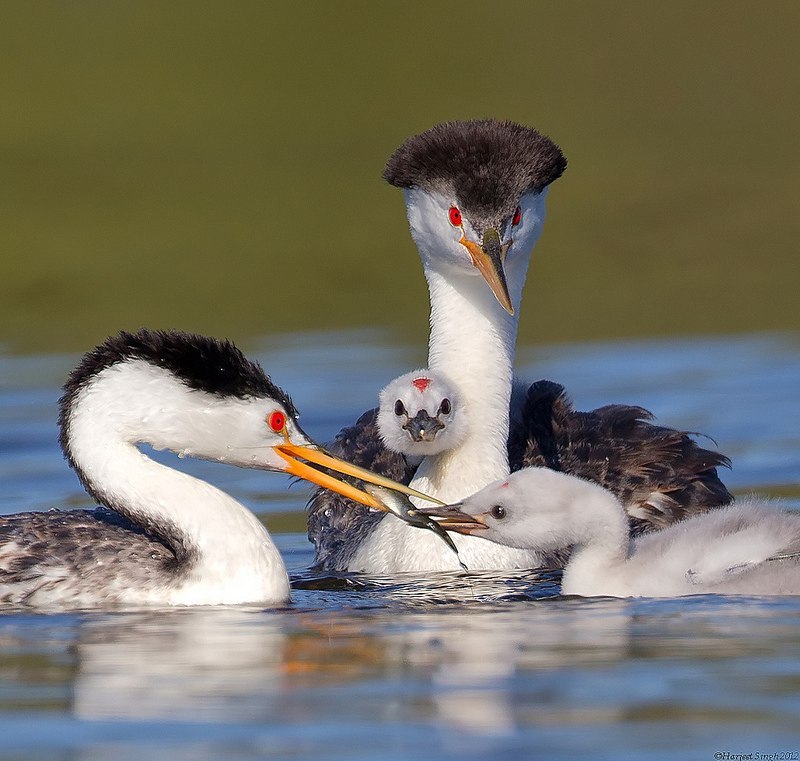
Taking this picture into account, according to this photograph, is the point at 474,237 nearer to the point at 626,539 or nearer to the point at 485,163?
the point at 485,163

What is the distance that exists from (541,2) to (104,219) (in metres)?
13.8

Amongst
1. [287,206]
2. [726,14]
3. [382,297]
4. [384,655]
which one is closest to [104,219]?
[287,206]

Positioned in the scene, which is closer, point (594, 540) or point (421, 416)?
point (594, 540)

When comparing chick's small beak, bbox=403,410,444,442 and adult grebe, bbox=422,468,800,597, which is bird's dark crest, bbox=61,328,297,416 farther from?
chick's small beak, bbox=403,410,444,442

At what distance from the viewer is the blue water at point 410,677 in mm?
6121

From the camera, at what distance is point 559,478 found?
29.0 ft

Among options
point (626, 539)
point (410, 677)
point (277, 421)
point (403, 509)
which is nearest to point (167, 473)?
point (277, 421)

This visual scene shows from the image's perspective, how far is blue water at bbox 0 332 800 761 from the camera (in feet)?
20.1

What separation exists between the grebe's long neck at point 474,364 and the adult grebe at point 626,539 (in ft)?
3.41

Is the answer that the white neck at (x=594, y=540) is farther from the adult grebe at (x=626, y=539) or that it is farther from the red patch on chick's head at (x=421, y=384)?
the red patch on chick's head at (x=421, y=384)

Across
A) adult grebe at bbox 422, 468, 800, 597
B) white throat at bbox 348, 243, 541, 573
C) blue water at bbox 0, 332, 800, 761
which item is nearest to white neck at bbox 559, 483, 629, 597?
adult grebe at bbox 422, 468, 800, 597

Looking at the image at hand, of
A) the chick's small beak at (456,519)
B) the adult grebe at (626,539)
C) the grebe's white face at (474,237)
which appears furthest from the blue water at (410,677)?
the grebe's white face at (474,237)

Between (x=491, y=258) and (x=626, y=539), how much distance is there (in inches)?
68.8

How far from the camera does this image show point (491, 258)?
9859 millimetres
